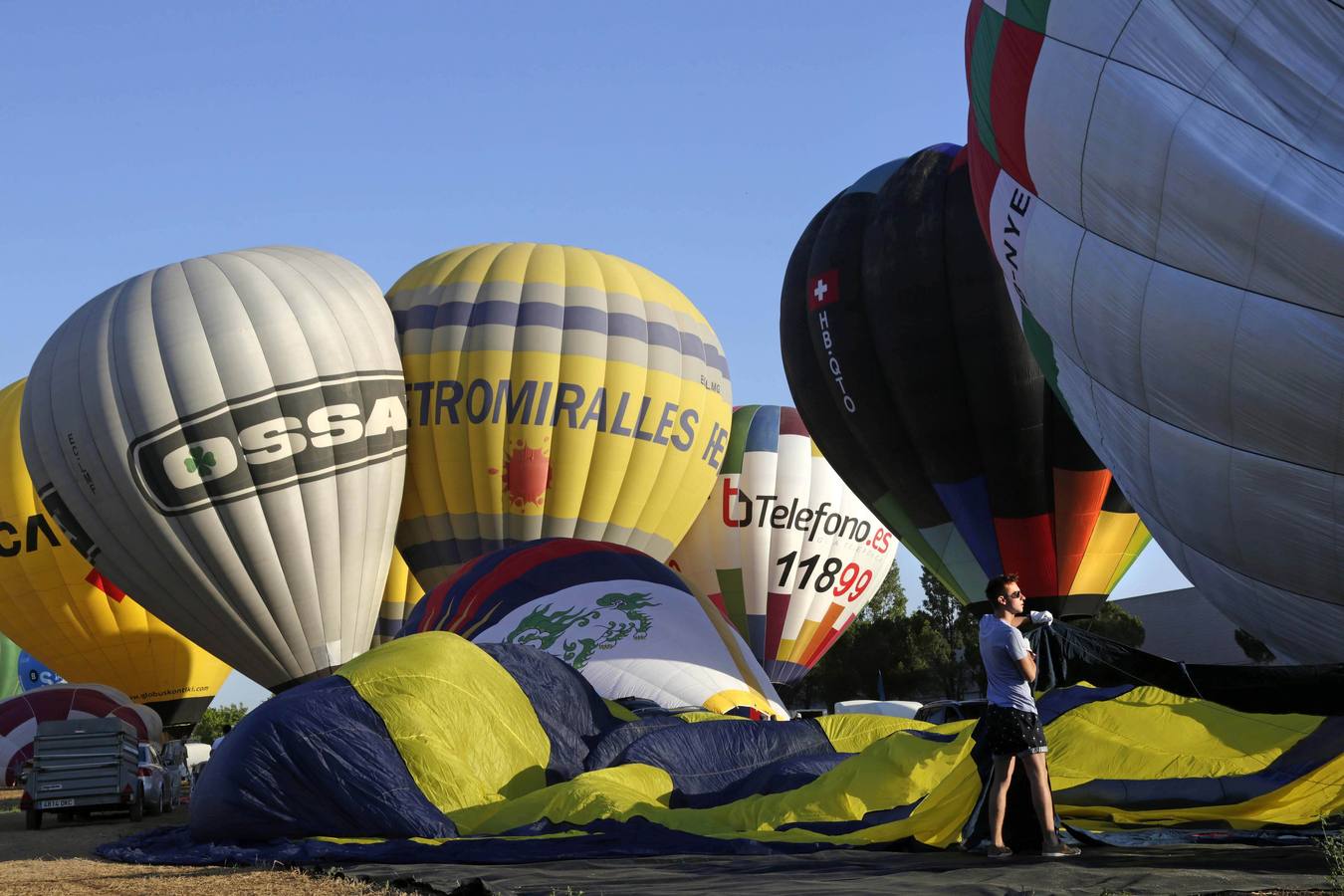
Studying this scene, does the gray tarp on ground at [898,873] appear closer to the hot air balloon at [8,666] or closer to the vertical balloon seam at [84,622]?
the vertical balloon seam at [84,622]

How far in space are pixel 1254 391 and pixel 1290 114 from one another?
1488 mm

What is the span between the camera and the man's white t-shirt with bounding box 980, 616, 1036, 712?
237 inches

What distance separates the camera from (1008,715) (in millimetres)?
6016

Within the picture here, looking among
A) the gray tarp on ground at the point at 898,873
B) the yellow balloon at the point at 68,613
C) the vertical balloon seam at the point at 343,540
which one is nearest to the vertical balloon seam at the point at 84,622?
the yellow balloon at the point at 68,613

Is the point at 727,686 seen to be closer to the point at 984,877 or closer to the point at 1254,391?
the point at 1254,391

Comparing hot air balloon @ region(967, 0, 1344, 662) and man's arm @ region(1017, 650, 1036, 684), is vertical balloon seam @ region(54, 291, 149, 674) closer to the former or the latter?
hot air balloon @ region(967, 0, 1344, 662)

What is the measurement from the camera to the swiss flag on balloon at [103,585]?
24906mm

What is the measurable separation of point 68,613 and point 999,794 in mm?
22355

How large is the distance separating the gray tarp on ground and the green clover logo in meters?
13.1

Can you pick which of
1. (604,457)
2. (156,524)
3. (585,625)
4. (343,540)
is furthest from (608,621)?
(604,457)

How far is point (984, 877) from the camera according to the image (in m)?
5.30

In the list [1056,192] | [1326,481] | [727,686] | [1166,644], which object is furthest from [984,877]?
[1166,644]

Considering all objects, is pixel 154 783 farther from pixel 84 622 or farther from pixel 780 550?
pixel 780 550

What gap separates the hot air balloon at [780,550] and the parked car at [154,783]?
1236cm
